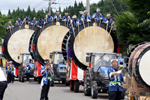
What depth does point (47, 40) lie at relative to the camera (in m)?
27.8

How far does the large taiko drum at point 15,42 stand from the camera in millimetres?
32719

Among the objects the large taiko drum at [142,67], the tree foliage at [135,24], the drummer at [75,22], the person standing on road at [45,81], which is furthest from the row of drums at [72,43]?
the person standing on road at [45,81]

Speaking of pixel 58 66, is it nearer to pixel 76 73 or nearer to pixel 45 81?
pixel 76 73

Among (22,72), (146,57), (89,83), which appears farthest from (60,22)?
(146,57)

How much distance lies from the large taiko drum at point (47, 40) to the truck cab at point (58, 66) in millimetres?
1806

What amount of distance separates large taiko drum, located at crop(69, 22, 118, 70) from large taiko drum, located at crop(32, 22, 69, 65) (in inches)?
297

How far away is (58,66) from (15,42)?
9.57m

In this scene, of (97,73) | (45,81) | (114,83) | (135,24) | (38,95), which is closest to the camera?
(114,83)

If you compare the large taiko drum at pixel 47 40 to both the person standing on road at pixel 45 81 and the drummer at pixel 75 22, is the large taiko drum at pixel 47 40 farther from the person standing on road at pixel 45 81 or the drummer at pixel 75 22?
the person standing on road at pixel 45 81

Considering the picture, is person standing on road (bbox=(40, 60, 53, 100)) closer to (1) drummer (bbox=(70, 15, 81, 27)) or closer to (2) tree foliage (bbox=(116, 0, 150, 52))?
(2) tree foliage (bbox=(116, 0, 150, 52))

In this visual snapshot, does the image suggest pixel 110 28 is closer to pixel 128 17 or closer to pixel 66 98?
pixel 128 17

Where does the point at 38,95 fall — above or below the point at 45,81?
below

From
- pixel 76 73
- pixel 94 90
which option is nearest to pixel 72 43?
pixel 76 73

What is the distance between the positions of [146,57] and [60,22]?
1749cm
